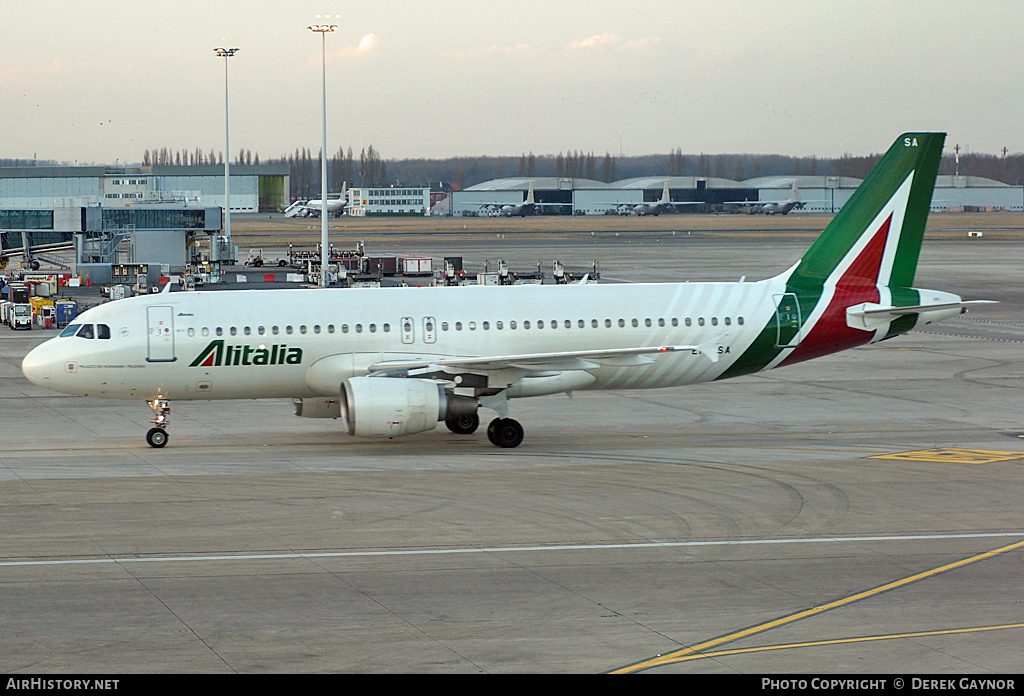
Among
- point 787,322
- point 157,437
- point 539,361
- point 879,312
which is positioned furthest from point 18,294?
point 879,312

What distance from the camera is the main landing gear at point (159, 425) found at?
30438mm

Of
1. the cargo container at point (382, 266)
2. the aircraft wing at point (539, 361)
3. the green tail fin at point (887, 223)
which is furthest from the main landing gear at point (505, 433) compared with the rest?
the cargo container at point (382, 266)

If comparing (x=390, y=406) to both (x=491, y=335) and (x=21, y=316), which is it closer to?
(x=491, y=335)

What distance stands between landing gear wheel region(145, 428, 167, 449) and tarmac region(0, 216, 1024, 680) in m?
0.63

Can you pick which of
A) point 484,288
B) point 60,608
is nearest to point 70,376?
point 484,288

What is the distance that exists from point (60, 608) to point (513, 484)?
36.0 feet

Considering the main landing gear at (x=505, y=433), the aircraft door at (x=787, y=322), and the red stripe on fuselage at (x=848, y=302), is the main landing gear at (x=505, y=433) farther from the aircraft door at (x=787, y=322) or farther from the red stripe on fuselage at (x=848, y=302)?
the red stripe on fuselage at (x=848, y=302)

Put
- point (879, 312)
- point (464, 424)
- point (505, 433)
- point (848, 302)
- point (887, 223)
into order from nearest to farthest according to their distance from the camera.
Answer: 1. point (505, 433)
2. point (464, 424)
3. point (879, 312)
4. point (848, 302)
5. point (887, 223)

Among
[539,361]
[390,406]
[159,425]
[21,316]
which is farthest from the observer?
[21,316]

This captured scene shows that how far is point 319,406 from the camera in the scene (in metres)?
31.8

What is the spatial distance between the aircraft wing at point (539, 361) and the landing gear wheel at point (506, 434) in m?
1.43

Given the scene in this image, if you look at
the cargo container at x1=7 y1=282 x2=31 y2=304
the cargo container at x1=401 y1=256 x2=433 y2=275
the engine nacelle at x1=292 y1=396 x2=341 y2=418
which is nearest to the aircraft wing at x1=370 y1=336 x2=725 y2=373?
the engine nacelle at x1=292 y1=396 x2=341 y2=418

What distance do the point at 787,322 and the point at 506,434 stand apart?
8247 millimetres

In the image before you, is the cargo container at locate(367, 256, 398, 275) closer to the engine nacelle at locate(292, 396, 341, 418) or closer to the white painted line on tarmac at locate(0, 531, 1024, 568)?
the engine nacelle at locate(292, 396, 341, 418)
